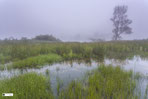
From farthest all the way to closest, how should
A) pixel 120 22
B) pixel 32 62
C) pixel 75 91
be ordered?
1. pixel 120 22
2. pixel 32 62
3. pixel 75 91

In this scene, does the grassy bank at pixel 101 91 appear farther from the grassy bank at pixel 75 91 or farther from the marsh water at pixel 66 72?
the marsh water at pixel 66 72

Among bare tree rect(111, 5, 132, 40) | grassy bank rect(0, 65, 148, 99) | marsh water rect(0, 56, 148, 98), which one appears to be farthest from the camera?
bare tree rect(111, 5, 132, 40)

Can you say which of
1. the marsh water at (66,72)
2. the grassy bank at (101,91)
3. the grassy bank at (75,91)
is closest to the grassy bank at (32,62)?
the marsh water at (66,72)

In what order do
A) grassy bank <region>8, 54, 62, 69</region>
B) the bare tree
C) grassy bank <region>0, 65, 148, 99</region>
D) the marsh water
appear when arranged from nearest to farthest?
1. grassy bank <region>0, 65, 148, 99</region>
2. the marsh water
3. grassy bank <region>8, 54, 62, 69</region>
4. the bare tree

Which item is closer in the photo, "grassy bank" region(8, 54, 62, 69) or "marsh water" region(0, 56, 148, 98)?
"marsh water" region(0, 56, 148, 98)

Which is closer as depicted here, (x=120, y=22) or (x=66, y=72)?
(x=66, y=72)

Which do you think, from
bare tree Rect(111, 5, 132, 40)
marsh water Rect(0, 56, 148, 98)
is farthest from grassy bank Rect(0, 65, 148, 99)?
bare tree Rect(111, 5, 132, 40)

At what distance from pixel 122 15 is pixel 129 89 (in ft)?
95.1

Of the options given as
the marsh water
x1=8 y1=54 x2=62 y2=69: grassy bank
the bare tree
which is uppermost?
the bare tree

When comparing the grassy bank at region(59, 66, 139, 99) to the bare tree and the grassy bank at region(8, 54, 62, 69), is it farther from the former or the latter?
the bare tree

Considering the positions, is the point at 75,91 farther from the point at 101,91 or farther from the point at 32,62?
the point at 32,62

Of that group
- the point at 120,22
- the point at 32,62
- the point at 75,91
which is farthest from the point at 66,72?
the point at 120,22

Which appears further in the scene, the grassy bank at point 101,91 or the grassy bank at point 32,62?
the grassy bank at point 32,62

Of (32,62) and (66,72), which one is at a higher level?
(32,62)
